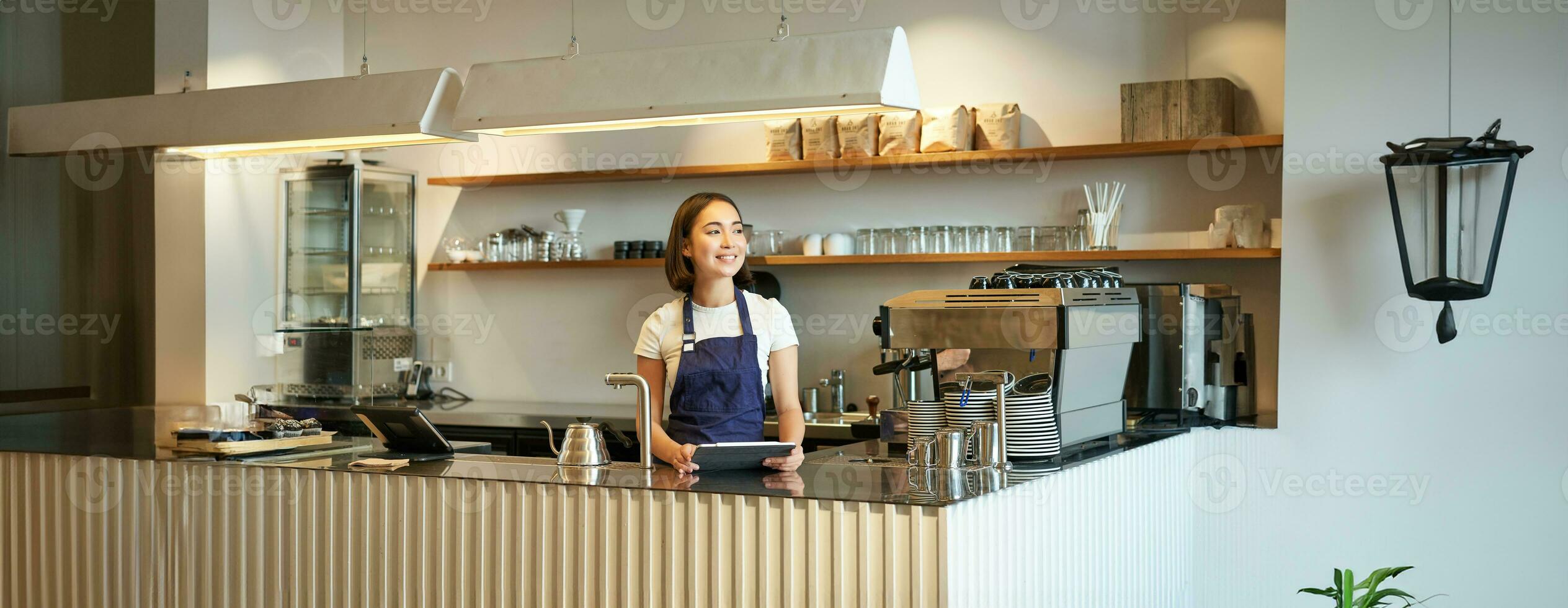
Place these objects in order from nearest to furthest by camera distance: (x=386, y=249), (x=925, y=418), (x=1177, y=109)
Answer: (x=925, y=418)
(x=1177, y=109)
(x=386, y=249)

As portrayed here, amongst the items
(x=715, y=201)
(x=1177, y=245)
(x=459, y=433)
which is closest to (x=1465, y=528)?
(x=1177, y=245)

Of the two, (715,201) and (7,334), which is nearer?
(715,201)

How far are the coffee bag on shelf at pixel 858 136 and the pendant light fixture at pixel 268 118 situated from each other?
1.83 metres

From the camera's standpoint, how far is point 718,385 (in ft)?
10.6

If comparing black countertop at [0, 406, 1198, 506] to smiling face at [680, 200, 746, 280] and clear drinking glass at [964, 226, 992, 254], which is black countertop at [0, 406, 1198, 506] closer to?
smiling face at [680, 200, 746, 280]

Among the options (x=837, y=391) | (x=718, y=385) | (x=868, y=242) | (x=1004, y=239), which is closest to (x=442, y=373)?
(x=837, y=391)

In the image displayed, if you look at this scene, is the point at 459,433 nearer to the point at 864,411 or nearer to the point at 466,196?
the point at 466,196

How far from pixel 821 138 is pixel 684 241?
1911mm

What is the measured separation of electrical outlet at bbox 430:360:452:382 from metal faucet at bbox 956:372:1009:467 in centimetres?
372

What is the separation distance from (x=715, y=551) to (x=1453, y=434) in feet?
8.22

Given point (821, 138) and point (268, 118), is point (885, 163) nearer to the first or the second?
point (821, 138)

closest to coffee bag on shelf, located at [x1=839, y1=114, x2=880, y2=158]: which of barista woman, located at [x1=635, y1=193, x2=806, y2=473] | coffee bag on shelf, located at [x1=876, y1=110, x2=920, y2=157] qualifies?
coffee bag on shelf, located at [x1=876, y1=110, x2=920, y2=157]

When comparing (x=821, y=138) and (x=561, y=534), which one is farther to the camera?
(x=821, y=138)

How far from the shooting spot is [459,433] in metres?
5.18
